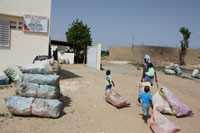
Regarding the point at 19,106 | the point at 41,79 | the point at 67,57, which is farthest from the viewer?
the point at 67,57

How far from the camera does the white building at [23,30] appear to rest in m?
10.6

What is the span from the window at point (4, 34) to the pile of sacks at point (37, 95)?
3397 millimetres

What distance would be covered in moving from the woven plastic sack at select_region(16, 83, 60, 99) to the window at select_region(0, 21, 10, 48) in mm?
4188

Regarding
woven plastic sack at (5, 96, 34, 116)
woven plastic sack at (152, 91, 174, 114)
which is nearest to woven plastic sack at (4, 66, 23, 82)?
woven plastic sack at (5, 96, 34, 116)

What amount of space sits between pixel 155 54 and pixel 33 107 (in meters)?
42.1

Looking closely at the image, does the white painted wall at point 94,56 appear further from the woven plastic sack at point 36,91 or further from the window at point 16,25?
the woven plastic sack at point 36,91

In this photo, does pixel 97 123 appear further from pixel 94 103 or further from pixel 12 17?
pixel 12 17

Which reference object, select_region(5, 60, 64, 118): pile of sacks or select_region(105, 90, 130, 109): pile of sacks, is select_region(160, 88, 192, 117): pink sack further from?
select_region(5, 60, 64, 118): pile of sacks

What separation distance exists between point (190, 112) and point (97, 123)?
3.22 meters

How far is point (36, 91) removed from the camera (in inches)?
272

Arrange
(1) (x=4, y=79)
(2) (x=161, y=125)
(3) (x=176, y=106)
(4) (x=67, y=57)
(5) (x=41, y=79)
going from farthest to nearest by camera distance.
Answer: (4) (x=67, y=57) → (1) (x=4, y=79) → (3) (x=176, y=106) → (5) (x=41, y=79) → (2) (x=161, y=125)

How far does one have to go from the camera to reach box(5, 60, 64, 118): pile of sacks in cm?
638

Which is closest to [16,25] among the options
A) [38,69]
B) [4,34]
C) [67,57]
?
[4,34]

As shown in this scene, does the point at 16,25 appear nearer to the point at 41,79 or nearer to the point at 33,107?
the point at 41,79
